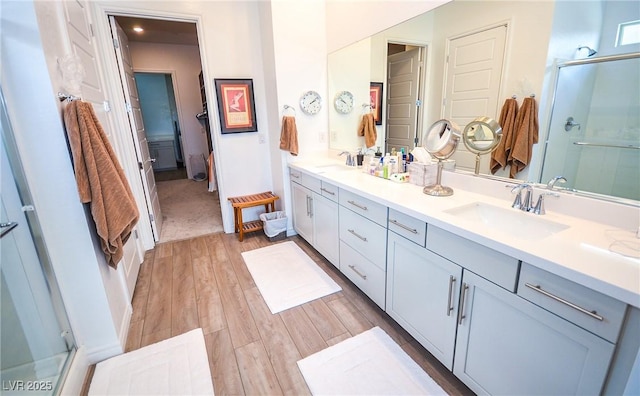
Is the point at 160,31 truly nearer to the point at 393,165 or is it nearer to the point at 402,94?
the point at 402,94

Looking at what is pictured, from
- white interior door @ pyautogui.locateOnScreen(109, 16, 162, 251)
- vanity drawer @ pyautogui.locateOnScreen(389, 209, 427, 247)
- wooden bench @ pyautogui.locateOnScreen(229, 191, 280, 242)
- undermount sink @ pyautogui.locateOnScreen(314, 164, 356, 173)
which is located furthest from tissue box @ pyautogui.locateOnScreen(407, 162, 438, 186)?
white interior door @ pyautogui.locateOnScreen(109, 16, 162, 251)

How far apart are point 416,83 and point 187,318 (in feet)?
7.96

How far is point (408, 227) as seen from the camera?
1592 mm

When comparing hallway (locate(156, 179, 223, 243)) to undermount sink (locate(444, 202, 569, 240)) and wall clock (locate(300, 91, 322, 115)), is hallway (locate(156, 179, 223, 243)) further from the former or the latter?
undermount sink (locate(444, 202, 569, 240))

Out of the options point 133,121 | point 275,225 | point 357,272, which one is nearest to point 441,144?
A: point 357,272

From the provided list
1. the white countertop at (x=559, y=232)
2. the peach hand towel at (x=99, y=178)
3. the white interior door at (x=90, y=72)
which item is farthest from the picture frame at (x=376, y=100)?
the white interior door at (x=90, y=72)

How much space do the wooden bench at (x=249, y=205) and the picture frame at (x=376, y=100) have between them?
1491 millimetres

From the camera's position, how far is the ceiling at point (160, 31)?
156 inches

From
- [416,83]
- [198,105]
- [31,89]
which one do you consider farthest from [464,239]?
[198,105]

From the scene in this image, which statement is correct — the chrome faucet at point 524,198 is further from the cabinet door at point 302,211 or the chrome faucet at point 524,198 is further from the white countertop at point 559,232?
the cabinet door at point 302,211

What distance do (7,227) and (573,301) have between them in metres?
2.25

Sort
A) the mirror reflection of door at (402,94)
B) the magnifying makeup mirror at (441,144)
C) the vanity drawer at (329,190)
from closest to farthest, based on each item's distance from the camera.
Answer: the magnifying makeup mirror at (441,144)
the mirror reflection of door at (402,94)
the vanity drawer at (329,190)

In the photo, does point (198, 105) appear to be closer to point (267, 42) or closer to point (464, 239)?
point (267, 42)

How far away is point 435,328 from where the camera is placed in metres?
1.51
